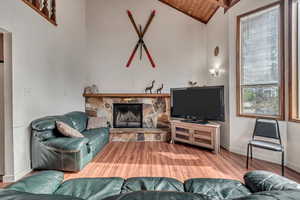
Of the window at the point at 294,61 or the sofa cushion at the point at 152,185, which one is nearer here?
the sofa cushion at the point at 152,185

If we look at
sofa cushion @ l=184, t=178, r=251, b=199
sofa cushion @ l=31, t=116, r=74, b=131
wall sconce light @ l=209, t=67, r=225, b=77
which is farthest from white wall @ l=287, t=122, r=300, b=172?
sofa cushion @ l=31, t=116, r=74, b=131

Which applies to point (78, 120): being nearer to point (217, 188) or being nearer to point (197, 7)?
point (217, 188)

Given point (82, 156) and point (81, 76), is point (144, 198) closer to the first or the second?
point (82, 156)

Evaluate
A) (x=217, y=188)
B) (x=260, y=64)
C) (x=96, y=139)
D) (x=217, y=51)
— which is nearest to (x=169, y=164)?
(x=96, y=139)

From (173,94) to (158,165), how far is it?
2.01m

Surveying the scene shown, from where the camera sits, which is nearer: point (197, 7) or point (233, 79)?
point (233, 79)

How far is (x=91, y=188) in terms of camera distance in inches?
44.8

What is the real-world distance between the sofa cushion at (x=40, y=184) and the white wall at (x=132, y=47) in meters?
3.84

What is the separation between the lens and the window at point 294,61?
2.66 m

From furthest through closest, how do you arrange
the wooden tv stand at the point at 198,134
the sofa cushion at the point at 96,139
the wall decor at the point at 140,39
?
the wall decor at the point at 140,39 → the wooden tv stand at the point at 198,134 → the sofa cushion at the point at 96,139

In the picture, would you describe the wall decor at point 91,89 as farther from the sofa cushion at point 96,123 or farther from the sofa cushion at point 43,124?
the sofa cushion at point 43,124

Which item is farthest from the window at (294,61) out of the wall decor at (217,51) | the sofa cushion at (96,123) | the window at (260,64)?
the sofa cushion at (96,123)

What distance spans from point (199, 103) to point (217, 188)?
9.12 ft

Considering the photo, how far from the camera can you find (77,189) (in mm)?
1129
